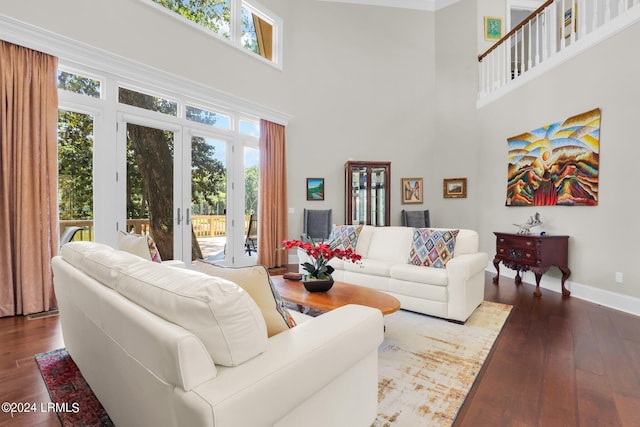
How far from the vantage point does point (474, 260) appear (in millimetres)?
3146

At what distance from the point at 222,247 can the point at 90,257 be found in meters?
3.93

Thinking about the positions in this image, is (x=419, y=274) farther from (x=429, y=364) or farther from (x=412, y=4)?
(x=412, y=4)

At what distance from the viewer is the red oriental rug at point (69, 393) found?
1.61 metres

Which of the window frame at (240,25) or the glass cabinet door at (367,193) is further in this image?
the glass cabinet door at (367,193)

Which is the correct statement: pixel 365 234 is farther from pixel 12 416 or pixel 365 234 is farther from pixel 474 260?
pixel 12 416

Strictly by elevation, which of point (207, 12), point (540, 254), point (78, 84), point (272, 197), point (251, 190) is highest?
point (207, 12)

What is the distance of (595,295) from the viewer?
149 inches

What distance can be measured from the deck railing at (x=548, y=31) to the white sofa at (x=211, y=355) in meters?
4.72

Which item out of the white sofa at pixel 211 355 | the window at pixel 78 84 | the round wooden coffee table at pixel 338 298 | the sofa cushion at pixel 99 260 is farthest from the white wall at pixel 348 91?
the white sofa at pixel 211 355

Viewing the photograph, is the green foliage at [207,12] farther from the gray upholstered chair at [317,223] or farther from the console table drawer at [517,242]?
the console table drawer at [517,242]

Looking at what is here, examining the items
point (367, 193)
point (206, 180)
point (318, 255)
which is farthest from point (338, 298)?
point (367, 193)

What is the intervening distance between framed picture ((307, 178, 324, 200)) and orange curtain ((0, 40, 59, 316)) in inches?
161

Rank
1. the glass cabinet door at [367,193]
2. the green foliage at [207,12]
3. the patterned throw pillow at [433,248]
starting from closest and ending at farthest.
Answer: the patterned throw pillow at [433,248] → the green foliage at [207,12] → the glass cabinet door at [367,193]

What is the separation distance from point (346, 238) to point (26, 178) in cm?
345
